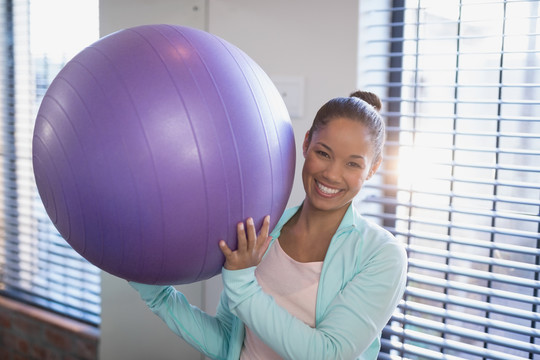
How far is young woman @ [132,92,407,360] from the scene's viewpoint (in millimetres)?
995

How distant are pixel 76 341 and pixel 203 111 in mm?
1892

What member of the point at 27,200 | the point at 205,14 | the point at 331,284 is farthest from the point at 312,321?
the point at 27,200

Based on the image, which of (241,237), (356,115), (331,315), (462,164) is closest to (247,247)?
(241,237)

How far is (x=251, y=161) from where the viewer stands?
897 millimetres

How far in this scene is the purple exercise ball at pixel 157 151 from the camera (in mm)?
839

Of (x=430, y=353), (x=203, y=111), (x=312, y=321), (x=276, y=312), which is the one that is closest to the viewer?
(x=203, y=111)

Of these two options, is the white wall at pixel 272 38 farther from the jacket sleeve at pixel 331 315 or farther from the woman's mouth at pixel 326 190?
the jacket sleeve at pixel 331 315

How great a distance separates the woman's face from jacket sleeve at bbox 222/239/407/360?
17 centimetres

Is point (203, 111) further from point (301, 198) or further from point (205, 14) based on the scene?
point (205, 14)

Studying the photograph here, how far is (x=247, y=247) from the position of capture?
94cm

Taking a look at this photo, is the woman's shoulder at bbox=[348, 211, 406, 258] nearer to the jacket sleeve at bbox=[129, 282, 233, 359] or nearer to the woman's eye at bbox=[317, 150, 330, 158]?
the woman's eye at bbox=[317, 150, 330, 158]

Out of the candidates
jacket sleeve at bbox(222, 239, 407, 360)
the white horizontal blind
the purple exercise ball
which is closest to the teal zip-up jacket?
jacket sleeve at bbox(222, 239, 407, 360)

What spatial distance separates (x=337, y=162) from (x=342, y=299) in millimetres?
280

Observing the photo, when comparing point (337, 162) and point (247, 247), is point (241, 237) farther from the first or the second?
point (337, 162)
